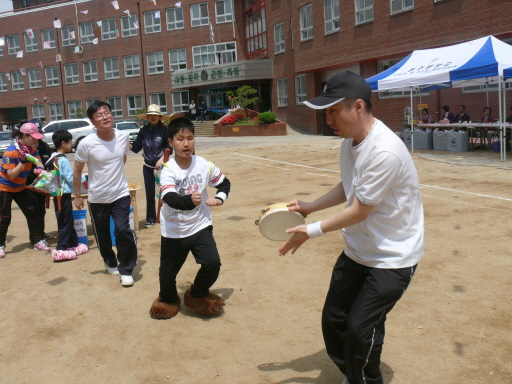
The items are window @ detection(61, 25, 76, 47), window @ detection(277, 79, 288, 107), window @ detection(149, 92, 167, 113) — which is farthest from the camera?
window @ detection(61, 25, 76, 47)

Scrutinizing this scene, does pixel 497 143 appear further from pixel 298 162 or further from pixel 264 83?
pixel 264 83

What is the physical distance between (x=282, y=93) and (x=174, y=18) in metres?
16.9

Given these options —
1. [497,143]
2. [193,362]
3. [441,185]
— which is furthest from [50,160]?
[497,143]

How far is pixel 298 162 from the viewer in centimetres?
1595

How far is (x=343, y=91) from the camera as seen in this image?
2.72m

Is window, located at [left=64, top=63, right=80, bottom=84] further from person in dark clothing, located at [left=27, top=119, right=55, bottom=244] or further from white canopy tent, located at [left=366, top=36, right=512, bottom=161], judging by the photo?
person in dark clothing, located at [left=27, top=119, right=55, bottom=244]

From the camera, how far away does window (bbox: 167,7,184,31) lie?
48.3 m

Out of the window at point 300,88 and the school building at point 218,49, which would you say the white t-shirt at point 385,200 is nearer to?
the school building at point 218,49

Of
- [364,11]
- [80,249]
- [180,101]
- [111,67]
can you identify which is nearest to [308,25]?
[364,11]

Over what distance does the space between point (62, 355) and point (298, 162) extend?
491 inches

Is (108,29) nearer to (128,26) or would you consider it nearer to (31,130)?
(128,26)

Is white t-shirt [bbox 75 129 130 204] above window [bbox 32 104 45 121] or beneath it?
beneath

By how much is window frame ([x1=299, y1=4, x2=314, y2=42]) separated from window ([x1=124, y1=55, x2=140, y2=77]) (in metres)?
23.4

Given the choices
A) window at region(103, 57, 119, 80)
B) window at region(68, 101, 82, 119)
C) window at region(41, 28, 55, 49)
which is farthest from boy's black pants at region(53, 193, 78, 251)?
window at region(41, 28, 55, 49)
